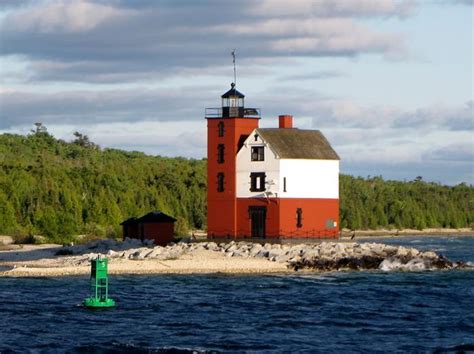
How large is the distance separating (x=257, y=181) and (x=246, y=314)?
23.5 m

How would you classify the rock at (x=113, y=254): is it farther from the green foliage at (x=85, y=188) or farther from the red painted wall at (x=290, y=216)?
the green foliage at (x=85, y=188)

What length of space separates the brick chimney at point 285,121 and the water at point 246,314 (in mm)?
12926

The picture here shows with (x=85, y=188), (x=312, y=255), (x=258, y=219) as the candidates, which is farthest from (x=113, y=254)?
(x=85, y=188)

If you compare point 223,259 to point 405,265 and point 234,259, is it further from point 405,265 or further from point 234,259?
point 405,265

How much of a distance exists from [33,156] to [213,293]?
8307 cm

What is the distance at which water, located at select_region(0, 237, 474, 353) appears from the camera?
118 ft

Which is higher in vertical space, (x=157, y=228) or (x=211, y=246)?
(x=157, y=228)

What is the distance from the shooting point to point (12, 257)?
68.4 metres

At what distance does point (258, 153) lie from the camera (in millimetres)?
66625

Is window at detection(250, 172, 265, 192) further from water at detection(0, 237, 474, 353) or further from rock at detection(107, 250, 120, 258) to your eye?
water at detection(0, 237, 474, 353)

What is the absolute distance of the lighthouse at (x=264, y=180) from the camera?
66.2m

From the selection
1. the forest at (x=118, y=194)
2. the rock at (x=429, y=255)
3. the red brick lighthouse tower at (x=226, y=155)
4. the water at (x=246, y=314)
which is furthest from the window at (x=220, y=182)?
the forest at (x=118, y=194)

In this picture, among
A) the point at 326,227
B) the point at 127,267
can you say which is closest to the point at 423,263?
the point at 326,227

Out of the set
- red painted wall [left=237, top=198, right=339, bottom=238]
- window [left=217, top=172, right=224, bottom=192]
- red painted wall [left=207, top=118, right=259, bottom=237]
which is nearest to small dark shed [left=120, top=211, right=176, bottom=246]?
red painted wall [left=207, top=118, right=259, bottom=237]
